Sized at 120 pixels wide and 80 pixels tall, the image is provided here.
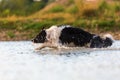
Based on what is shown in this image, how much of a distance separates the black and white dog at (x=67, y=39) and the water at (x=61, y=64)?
302mm

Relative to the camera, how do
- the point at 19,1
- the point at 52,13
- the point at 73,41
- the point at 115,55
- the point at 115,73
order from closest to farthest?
the point at 115,73 < the point at 115,55 < the point at 73,41 < the point at 52,13 < the point at 19,1

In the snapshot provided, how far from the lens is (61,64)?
637 inches

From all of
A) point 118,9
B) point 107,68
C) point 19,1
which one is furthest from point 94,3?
point 107,68

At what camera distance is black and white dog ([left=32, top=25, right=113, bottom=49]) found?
20828 mm

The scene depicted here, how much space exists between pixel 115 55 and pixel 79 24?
12.1 m

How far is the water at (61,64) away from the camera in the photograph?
13.6 m

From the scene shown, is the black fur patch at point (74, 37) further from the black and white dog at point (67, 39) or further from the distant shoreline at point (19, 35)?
the distant shoreline at point (19, 35)

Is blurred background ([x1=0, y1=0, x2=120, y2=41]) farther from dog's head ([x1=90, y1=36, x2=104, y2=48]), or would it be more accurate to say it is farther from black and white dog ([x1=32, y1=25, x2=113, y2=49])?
black and white dog ([x1=32, y1=25, x2=113, y2=49])

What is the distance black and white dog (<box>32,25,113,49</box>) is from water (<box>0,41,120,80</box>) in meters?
0.30

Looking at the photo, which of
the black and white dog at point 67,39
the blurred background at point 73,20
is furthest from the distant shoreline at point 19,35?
the black and white dog at point 67,39

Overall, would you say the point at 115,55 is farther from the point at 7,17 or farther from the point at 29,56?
the point at 7,17

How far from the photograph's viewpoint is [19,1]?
4497cm

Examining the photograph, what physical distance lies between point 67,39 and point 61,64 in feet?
15.8

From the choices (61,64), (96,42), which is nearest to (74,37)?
(96,42)
